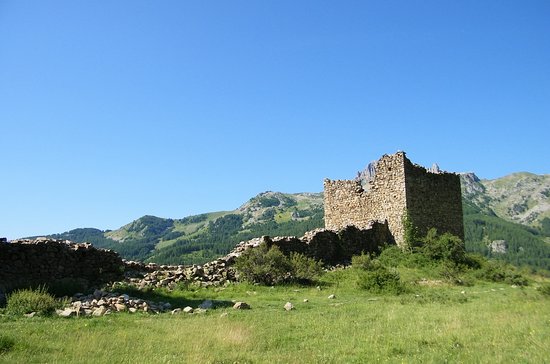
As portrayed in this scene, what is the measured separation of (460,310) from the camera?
1416 centimetres

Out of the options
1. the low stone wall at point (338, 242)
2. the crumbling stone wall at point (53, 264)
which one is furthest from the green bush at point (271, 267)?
the crumbling stone wall at point (53, 264)

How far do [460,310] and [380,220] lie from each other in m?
16.2

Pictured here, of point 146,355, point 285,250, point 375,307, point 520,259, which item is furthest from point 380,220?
point 520,259

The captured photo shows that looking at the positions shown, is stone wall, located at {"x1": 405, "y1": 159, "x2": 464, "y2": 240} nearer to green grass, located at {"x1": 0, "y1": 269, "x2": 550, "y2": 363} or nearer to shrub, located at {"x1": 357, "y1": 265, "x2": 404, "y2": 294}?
shrub, located at {"x1": 357, "y1": 265, "x2": 404, "y2": 294}

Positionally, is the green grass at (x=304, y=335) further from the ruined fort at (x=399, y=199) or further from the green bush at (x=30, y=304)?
the ruined fort at (x=399, y=199)

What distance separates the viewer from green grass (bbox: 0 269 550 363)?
9.06 meters

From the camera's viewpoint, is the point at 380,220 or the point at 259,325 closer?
the point at 259,325

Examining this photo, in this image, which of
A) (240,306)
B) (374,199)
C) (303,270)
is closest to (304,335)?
(240,306)

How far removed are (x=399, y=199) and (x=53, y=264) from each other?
19273 millimetres

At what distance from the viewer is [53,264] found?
61.7ft

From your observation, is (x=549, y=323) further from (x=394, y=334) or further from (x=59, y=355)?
(x=59, y=355)

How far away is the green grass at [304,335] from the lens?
29.7 ft

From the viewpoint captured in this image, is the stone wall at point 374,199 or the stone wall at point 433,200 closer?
the stone wall at point 433,200

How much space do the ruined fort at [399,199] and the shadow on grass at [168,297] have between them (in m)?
13.5
